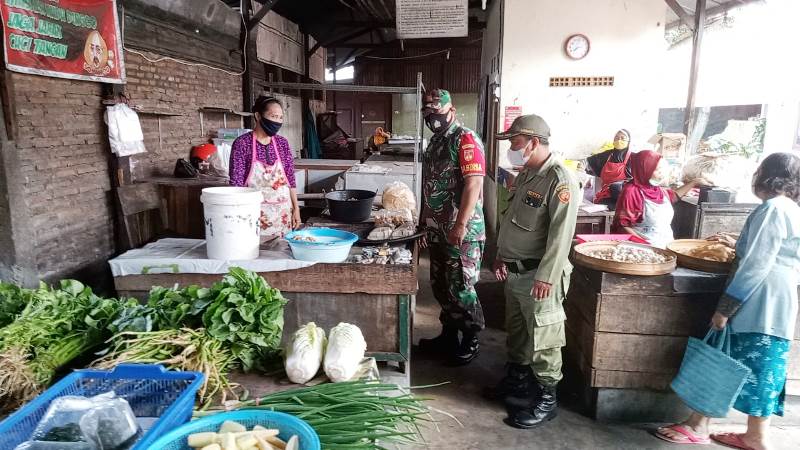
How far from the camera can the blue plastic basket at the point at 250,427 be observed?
1312 mm

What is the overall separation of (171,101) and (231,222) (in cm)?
422

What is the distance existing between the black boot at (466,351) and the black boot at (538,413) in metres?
0.84

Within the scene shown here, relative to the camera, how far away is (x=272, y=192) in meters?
3.89

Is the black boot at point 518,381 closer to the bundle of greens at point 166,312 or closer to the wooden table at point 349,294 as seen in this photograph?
the wooden table at point 349,294

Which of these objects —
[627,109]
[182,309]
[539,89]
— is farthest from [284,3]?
[182,309]

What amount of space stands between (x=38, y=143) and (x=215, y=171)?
2.57m

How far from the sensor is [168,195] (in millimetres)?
5520

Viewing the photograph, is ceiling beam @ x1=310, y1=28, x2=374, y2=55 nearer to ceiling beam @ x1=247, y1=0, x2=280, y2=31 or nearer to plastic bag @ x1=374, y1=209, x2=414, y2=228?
ceiling beam @ x1=247, y1=0, x2=280, y2=31

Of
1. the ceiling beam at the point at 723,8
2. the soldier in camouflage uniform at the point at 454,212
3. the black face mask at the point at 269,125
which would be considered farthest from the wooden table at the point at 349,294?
the ceiling beam at the point at 723,8

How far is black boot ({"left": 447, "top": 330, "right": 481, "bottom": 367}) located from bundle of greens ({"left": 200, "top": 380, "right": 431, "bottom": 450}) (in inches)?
94.5

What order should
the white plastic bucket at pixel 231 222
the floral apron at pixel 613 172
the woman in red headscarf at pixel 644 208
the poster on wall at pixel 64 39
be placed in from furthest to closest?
the floral apron at pixel 613 172
the woman in red headscarf at pixel 644 208
the poster on wall at pixel 64 39
the white plastic bucket at pixel 231 222

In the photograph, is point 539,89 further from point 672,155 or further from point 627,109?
point 672,155

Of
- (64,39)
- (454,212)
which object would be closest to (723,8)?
(454,212)

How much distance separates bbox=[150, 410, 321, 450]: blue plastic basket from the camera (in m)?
1.31
